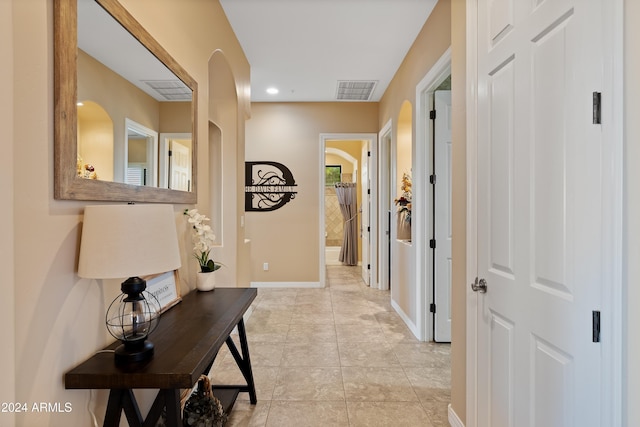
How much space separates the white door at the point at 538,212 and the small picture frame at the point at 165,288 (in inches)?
59.8

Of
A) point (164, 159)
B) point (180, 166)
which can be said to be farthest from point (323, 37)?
point (164, 159)

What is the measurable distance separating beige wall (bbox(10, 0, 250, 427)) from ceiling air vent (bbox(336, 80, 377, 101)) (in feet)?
12.1

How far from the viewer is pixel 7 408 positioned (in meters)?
0.77

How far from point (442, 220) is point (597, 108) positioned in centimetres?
219

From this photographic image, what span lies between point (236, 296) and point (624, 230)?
171 centimetres

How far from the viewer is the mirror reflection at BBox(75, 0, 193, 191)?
1092mm

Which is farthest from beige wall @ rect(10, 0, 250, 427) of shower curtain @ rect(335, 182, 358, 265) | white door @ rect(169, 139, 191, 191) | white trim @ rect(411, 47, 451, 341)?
shower curtain @ rect(335, 182, 358, 265)

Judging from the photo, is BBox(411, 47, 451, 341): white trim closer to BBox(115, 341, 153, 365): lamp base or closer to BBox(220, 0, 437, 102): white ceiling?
BBox(220, 0, 437, 102): white ceiling

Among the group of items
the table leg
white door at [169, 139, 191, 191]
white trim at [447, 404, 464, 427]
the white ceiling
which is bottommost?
white trim at [447, 404, 464, 427]

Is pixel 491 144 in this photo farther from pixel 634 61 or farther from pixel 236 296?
pixel 236 296

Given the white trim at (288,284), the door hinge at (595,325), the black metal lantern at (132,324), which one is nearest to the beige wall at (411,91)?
the white trim at (288,284)

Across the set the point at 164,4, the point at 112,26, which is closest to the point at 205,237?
the point at 112,26

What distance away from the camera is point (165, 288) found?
1.60 m

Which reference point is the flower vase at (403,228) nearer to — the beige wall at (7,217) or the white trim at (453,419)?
the white trim at (453,419)
